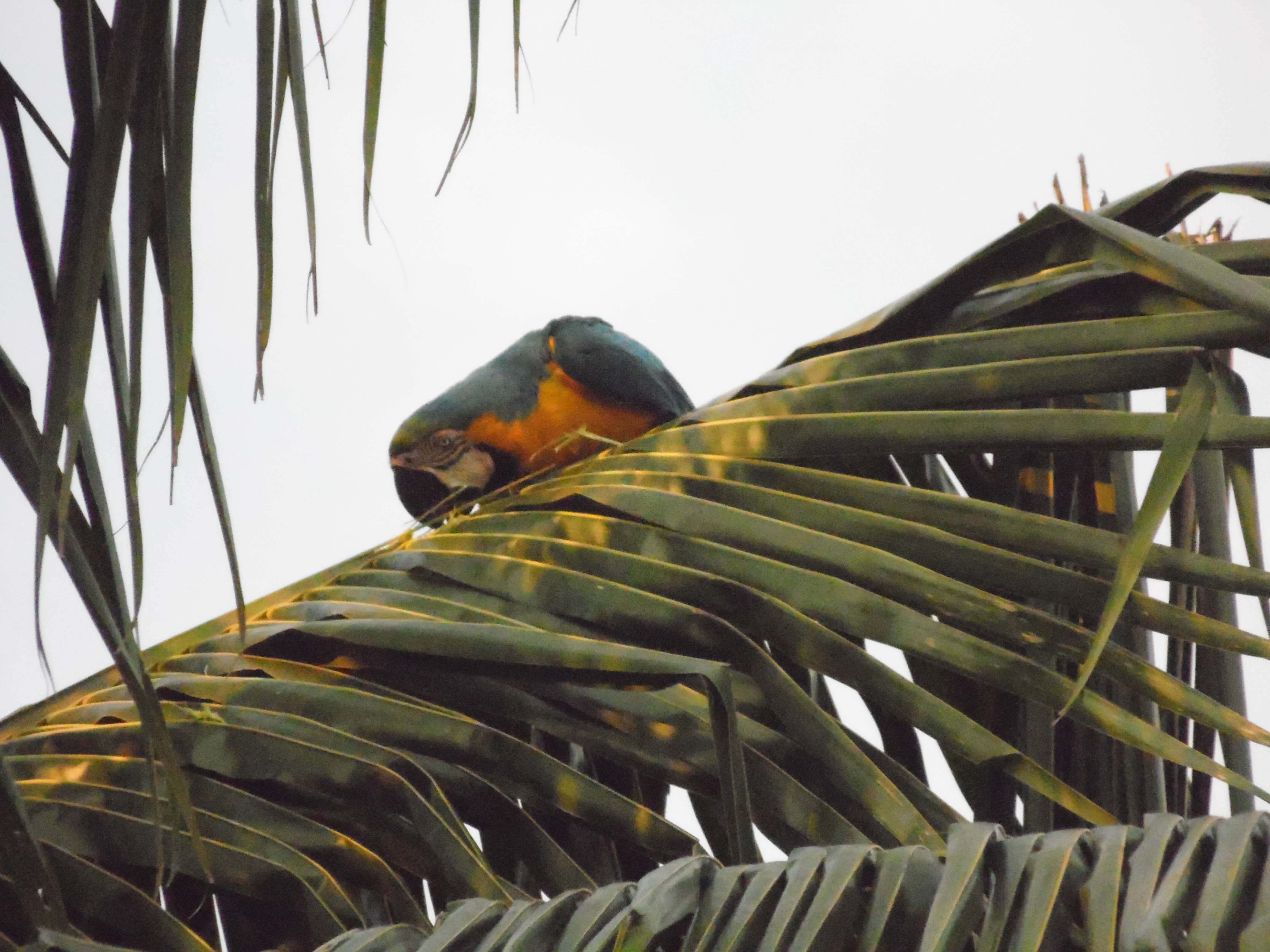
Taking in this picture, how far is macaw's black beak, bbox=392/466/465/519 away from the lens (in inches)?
85.8

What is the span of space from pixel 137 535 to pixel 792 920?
0.29m

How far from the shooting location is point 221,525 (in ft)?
1.59

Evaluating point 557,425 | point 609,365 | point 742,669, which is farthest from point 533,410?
point 742,669

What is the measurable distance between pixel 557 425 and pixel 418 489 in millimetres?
261

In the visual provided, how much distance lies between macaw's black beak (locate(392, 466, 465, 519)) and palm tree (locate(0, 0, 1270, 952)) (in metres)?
1.11

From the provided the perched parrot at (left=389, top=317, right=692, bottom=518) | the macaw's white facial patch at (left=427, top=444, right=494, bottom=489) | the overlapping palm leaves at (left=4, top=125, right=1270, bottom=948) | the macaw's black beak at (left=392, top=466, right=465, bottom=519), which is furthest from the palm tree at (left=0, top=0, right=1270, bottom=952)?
the macaw's black beak at (left=392, top=466, right=465, bottom=519)

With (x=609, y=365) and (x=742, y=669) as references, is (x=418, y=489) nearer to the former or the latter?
(x=609, y=365)

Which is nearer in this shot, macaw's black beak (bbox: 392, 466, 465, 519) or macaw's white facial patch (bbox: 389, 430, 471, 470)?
macaw's white facial patch (bbox: 389, 430, 471, 470)

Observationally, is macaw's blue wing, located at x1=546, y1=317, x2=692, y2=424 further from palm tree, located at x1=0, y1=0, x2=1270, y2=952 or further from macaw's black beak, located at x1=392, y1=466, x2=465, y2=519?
palm tree, located at x1=0, y1=0, x2=1270, y2=952

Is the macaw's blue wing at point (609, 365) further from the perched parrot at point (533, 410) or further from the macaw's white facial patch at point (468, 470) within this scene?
the macaw's white facial patch at point (468, 470)

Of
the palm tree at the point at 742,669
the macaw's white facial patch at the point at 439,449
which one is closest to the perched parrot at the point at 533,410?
the macaw's white facial patch at the point at 439,449

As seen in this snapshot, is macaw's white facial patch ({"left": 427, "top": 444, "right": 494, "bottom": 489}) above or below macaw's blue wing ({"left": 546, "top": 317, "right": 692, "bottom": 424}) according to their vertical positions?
below

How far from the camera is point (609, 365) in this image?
87.8 inches

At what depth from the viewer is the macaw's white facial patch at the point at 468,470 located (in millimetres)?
1964
